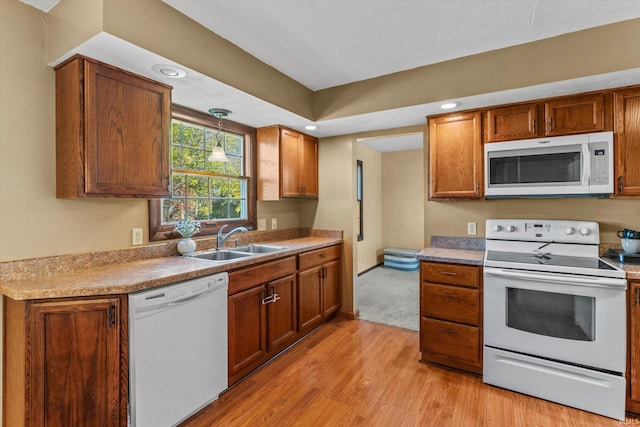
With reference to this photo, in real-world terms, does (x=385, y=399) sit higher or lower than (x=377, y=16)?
lower

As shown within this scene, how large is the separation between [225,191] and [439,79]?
2.22 m

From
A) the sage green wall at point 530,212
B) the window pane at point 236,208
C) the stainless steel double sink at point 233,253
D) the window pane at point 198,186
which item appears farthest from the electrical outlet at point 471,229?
the window pane at point 198,186

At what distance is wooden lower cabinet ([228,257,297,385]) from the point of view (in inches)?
89.4

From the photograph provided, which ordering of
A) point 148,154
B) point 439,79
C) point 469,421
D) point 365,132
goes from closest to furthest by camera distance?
1. point 469,421
2. point 148,154
3. point 439,79
4. point 365,132

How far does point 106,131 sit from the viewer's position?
1840 millimetres

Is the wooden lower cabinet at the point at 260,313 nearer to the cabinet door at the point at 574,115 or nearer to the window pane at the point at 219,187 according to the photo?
the window pane at the point at 219,187

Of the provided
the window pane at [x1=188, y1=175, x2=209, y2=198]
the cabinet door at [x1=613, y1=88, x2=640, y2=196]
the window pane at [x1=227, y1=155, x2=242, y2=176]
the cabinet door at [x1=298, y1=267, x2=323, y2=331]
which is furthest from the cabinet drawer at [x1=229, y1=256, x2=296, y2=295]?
the cabinet door at [x1=613, y1=88, x2=640, y2=196]

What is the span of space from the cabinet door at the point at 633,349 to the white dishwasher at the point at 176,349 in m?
2.63

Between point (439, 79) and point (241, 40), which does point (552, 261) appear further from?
point (241, 40)

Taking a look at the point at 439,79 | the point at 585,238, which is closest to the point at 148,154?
the point at 439,79

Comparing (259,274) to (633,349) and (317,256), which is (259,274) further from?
(633,349)

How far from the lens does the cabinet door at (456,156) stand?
270 cm

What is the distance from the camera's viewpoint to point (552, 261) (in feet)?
7.43

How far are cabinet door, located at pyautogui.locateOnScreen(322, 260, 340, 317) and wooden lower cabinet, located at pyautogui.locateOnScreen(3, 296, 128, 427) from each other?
80.9 inches
